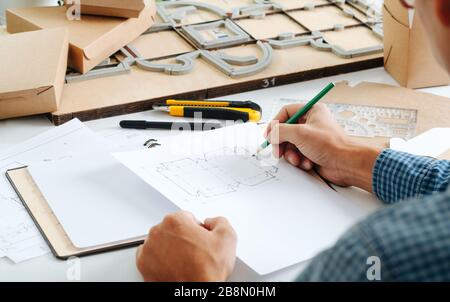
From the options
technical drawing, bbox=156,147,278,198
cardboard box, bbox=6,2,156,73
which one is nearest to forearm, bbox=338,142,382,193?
technical drawing, bbox=156,147,278,198

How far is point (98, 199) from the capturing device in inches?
40.6

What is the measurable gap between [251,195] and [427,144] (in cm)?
39

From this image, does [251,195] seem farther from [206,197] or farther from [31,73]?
[31,73]

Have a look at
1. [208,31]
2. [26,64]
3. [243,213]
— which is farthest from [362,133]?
[26,64]

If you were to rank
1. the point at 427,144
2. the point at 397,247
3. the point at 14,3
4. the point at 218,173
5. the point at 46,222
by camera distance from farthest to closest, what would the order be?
the point at 14,3 < the point at 427,144 < the point at 218,173 < the point at 46,222 < the point at 397,247

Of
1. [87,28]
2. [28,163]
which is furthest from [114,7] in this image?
[28,163]

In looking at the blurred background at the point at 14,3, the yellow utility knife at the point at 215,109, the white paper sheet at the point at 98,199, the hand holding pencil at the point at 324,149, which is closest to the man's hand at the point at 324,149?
the hand holding pencil at the point at 324,149

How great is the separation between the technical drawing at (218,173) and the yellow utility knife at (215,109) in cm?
15

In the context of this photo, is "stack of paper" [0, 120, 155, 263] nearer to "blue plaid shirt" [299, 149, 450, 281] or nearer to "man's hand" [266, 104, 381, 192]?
"man's hand" [266, 104, 381, 192]

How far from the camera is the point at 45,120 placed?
4.22 feet

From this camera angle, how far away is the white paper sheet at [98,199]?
3.17 feet

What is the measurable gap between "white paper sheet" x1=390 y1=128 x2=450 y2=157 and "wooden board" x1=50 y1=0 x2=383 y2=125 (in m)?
0.32

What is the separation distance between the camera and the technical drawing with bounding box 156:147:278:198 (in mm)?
1046

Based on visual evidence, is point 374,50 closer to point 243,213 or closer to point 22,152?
point 243,213
